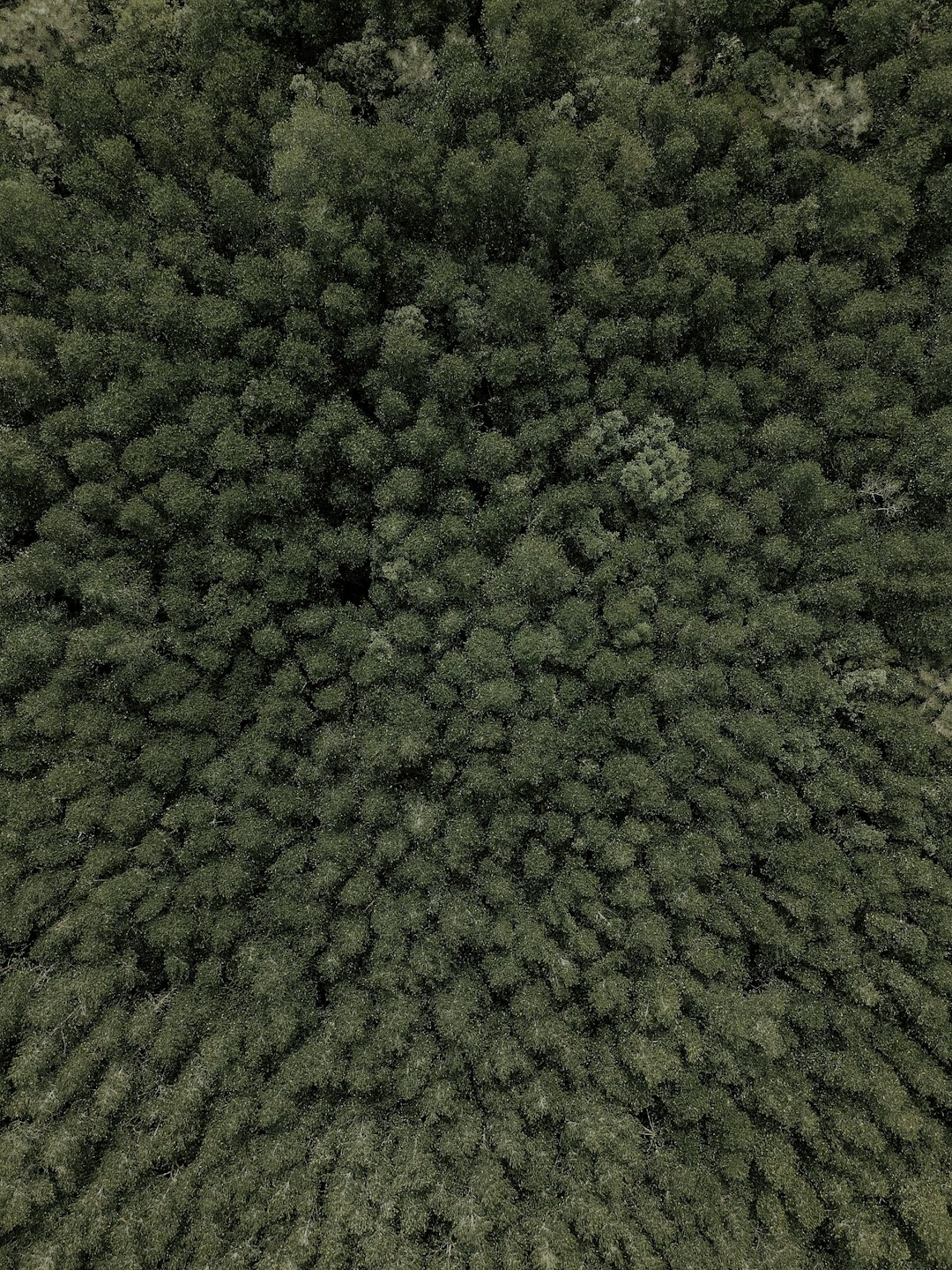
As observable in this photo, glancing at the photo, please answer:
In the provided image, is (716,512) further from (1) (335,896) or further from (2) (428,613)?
(1) (335,896)

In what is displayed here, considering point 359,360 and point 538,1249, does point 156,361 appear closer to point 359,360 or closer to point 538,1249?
point 359,360

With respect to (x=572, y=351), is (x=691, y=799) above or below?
below

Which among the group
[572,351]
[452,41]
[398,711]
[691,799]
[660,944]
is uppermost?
[452,41]

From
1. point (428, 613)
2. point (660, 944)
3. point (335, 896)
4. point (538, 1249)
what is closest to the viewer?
point (538, 1249)

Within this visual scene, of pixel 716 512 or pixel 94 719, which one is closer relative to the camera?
pixel 94 719

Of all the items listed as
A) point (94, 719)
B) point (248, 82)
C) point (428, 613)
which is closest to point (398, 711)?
point (428, 613)

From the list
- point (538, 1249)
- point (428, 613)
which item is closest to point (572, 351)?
point (428, 613)

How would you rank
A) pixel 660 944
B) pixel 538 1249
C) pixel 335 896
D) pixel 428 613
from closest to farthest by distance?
pixel 538 1249 → pixel 660 944 → pixel 335 896 → pixel 428 613
